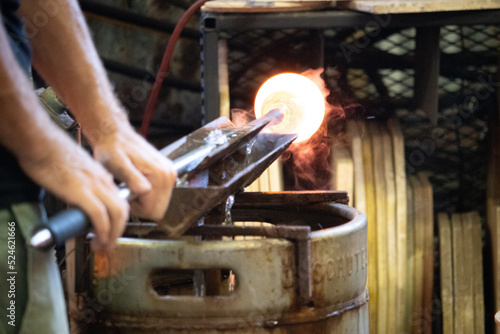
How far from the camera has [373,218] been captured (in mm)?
2641

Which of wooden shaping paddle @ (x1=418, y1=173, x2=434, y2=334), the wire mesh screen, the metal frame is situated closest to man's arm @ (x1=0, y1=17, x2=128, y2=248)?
the metal frame

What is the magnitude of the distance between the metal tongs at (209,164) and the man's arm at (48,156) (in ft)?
0.24

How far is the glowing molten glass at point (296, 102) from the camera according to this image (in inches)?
85.4

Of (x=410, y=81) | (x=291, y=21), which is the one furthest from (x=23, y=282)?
(x=410, y=81)

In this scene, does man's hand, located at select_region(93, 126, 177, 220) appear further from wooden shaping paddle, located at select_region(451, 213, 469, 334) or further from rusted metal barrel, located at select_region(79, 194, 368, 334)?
wooden shaping paddle, located at select_region(451, 213, 469, 334)

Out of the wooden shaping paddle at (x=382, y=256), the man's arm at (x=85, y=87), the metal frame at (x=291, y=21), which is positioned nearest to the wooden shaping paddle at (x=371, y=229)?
the wooden shaping paddle at (x=382, y=256)

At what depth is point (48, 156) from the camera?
89 cm

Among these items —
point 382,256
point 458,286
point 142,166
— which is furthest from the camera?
point 458,286

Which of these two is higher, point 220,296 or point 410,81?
point 410,81

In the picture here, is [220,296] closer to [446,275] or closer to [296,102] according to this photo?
[296,102]

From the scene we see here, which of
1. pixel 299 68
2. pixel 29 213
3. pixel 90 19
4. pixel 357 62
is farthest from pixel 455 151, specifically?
pixel 29 213

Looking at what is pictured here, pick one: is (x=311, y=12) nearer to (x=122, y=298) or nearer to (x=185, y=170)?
(x=185, y=170)

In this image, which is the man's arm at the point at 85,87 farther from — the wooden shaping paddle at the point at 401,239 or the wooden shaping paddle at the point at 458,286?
the wooden shaping paddle at the point at 458,286

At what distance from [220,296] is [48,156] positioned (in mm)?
658
